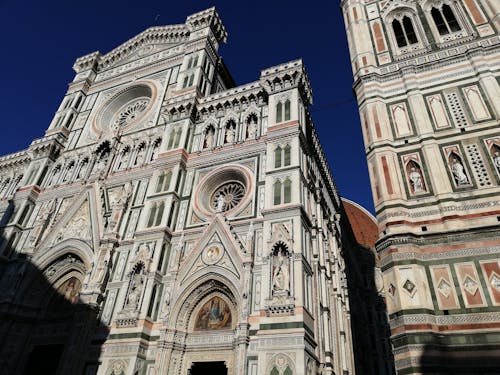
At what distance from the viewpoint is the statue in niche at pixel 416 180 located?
43.6 feet

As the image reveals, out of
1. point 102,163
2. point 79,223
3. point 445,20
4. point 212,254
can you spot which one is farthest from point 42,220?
point 445,20

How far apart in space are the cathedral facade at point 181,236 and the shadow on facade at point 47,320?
67 mm

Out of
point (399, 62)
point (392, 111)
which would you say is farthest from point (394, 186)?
point (399, 62)

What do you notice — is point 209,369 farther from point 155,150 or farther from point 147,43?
point 147,43

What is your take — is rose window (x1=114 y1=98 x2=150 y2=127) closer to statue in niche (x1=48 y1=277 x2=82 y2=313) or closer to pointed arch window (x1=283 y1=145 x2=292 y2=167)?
statue in niche (x1=48 y1=277 x2=82 y2=313)

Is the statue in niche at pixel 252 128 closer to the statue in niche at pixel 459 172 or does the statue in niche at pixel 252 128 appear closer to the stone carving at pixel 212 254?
the stone carving at pixel 212 254

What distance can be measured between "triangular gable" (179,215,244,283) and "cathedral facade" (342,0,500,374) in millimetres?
5974

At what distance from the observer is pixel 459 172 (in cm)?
1297

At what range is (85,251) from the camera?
63.2ft

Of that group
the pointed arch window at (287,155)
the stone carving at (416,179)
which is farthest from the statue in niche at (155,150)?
the stone carving at (416,179)

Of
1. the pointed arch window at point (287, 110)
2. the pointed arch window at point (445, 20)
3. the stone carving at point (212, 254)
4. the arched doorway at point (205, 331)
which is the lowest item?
the arched doorway at point (205, 331)

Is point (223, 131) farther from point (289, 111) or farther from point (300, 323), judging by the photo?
point (300, 323)

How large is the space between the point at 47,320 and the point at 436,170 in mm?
19967

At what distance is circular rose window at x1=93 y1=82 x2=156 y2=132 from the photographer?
88.6 ft
